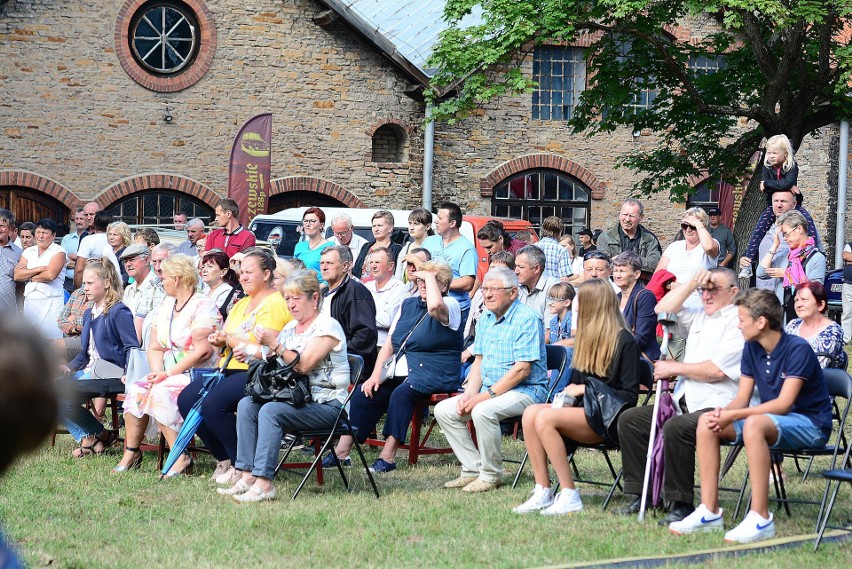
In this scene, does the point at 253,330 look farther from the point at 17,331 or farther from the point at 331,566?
the point at 17,331

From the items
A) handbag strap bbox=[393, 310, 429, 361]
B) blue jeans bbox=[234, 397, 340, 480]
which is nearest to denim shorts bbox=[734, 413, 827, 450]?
blue jeans bbox=[234, 397, 340, 480]

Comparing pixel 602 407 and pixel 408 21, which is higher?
pixel 408 21

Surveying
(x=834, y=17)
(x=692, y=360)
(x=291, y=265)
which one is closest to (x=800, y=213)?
(x=692, y=360)

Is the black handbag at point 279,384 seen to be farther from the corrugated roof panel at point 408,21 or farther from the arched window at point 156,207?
the corrugated roof panel at point 408,21

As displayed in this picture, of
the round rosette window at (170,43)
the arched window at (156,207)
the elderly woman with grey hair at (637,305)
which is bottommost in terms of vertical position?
the elderly woman with grey hair at (637,305)

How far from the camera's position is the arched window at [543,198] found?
21.7 m

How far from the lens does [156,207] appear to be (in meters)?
19.8

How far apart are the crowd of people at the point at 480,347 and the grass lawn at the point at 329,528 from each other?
0.28 m

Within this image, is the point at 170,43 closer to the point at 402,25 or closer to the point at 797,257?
the point at 402,25

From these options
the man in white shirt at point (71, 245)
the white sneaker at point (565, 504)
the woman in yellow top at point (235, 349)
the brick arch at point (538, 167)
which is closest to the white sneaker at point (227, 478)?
the woman in yellow top at point (235, 349)

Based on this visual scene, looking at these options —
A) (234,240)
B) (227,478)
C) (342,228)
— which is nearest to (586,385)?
(227,478)

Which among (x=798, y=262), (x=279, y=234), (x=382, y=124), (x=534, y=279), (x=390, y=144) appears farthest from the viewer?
(x=390, y=144)

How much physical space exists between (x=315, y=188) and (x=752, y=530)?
15177 millimetres

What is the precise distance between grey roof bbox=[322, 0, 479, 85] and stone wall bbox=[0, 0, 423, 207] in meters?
0.40
